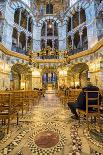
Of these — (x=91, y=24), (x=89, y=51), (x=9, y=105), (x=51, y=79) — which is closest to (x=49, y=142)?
(x=9, y=105)

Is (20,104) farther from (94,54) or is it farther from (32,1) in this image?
(32,1)

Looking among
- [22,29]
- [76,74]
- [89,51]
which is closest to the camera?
[89,51]

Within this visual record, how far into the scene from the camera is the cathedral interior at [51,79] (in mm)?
3247

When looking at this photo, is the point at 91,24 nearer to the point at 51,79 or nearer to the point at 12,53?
the point at 12,53

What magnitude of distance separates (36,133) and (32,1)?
75.6 ft

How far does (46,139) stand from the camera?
3.26 metres

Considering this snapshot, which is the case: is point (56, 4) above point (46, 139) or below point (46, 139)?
above

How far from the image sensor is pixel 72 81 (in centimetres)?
1984

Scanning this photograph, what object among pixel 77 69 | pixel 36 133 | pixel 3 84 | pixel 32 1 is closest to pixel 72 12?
pixel 32 1

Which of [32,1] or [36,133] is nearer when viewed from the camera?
[36,133]

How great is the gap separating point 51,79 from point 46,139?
2455 cm

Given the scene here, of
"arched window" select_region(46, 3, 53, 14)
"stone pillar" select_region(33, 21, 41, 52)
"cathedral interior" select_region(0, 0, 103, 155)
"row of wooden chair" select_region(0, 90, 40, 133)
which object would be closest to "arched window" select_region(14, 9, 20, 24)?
"cathedral interior" select_region(0, 0, 103, 155)

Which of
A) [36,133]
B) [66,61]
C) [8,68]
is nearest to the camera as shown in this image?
[36,133]

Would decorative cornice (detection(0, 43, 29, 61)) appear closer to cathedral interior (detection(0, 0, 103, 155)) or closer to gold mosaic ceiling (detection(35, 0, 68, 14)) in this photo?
cathedral interior (detection(0, 0, 103, 155))
